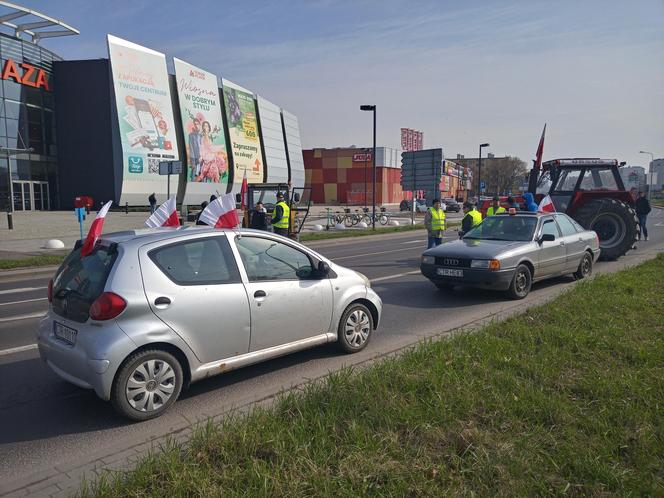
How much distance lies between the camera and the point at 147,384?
419cm

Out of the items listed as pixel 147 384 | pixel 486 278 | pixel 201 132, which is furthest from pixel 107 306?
pixel 201 132

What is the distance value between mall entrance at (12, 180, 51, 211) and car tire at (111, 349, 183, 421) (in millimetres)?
42632

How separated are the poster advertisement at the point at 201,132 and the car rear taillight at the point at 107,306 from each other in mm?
41001

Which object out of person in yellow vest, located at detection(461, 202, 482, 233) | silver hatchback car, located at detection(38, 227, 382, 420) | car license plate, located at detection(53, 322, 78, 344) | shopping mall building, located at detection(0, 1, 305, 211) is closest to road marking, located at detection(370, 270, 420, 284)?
person in yellow vest, located at detection(461, 202, 482, 233)

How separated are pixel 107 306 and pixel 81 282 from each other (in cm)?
53

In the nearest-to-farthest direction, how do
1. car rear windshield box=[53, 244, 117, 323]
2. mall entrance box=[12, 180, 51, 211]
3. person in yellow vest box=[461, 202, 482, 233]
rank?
car rear windshield box=[53, 244, 117, 323]
person in yellow vest box=[461, 202, 482, 233]
mall entrance box=[12, 180, 51, 211]

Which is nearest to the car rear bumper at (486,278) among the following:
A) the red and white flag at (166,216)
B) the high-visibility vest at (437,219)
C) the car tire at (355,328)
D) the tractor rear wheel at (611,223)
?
the car tire at (355,328)

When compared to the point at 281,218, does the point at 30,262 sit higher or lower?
lower

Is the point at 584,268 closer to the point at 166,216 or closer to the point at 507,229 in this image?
the point at 507,229

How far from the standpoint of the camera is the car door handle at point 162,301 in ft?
13.9

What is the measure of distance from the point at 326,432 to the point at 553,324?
368 centimetres

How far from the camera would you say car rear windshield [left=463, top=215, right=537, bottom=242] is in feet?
30.9

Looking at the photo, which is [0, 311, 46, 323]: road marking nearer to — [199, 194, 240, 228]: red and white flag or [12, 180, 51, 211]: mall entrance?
[199, 194, 240, 228]: red and white flag

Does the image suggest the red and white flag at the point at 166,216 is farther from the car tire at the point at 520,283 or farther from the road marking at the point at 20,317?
the car tire at the point at 520,283
